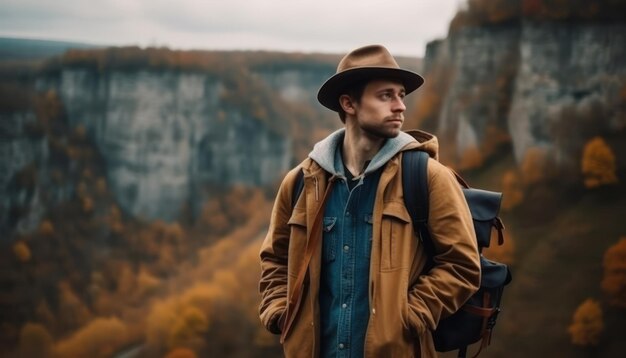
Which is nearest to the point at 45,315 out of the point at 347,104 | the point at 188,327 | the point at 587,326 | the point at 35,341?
the point at 35,341

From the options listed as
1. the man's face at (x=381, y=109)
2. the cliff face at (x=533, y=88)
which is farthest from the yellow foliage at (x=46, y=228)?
the man's face at (x=381, y=109)

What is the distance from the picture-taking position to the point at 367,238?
11.3 ft

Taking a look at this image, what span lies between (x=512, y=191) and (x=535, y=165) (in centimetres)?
229

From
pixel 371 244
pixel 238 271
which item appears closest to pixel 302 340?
pixel 371 244

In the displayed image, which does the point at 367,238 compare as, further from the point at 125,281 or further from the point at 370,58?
the point at 125,281

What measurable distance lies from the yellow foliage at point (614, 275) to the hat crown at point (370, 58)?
3850cm

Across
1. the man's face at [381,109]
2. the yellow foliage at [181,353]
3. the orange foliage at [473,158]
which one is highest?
the man's face at [381,109]

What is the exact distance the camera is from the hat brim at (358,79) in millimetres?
3488

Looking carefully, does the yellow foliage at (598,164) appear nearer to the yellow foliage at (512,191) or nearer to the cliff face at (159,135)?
the yellow foliage at (512,191)

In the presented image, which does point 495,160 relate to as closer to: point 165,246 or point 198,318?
point 198,318

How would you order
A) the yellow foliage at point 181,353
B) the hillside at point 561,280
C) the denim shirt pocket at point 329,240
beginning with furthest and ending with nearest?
1. the yellow foliage at point 181,353
2. the hillside at point 561,280
3. the denim shirt pocket at point 329,240

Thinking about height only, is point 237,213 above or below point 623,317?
below

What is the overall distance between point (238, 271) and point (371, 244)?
2978 inches

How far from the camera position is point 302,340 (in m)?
3.50
